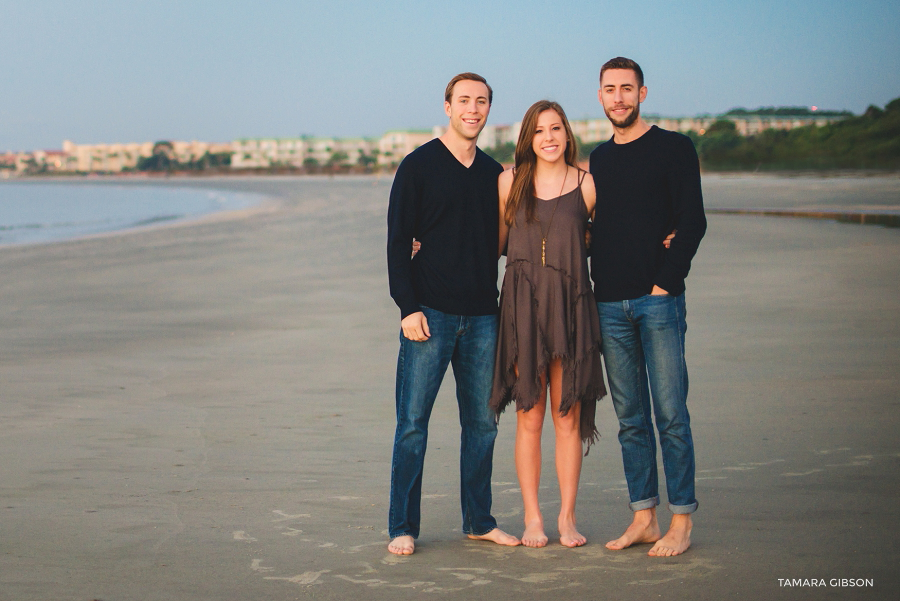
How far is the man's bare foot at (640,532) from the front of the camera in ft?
12.6

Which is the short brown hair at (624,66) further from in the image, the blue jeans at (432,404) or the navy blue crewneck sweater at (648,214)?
the blue jeans at (432,404)

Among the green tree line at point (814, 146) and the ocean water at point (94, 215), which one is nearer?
the ocean water at point (94, 215)

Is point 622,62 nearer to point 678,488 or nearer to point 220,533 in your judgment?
point 678,488

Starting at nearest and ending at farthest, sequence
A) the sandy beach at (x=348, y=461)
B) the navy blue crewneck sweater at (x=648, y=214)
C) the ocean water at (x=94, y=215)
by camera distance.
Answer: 1. the sandy beach at (x=348, y=461)
2. the navy blue crewneck sweater at (x=648, y=214)
3. the ocean water at (x=94, y=215)

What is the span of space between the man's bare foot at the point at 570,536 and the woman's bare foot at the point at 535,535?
7 cm

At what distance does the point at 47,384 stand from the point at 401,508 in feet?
13.7

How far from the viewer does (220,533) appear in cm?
402

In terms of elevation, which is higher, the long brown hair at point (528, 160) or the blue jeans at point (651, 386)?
the long brown hair at point (528, 160)

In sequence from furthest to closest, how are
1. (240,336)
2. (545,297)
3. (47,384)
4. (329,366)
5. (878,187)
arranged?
(878,187) < (240,336) < (329,366) < (47,384) < (545,297)

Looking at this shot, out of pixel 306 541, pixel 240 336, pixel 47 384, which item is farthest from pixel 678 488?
pixel 240 336

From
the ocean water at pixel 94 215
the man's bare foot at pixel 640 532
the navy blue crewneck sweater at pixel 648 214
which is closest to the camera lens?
the navy blue crewneck sweater at pixel 648 214

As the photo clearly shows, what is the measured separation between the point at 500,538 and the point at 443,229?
1270 mm

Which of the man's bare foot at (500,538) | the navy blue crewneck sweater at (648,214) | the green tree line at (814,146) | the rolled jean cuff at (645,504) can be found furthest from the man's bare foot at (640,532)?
the green tree line at (814,146)

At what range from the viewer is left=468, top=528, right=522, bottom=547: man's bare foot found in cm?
395
